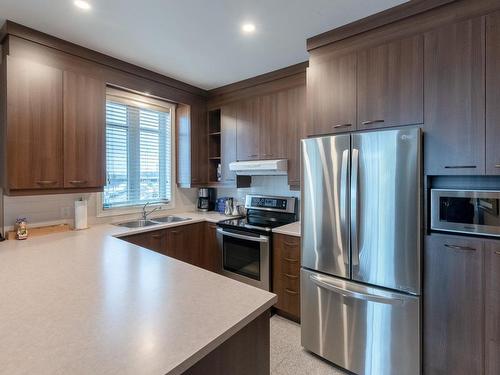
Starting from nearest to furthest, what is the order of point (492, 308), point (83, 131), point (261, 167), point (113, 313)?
1. point (113, 313)
2. point (492, 308)
3. point (83, 131)
4. point (261, 167)

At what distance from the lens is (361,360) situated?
1813mm

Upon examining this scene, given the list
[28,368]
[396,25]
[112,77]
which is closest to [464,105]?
[396,25]

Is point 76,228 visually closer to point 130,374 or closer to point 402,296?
point 130,374

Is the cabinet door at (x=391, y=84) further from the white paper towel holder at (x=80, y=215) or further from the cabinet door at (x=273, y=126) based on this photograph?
the white paper towel holder at (x=80, y=215)

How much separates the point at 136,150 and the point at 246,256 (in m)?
1.86

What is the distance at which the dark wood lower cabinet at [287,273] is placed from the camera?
8.14 ft

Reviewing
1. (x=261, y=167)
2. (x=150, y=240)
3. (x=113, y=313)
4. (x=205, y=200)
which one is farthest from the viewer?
(x=205, y=200)

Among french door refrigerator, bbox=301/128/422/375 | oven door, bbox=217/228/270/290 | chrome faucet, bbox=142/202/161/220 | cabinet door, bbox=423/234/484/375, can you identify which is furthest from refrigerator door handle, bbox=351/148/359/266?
chrome faucet, bbox=142/202/161/220

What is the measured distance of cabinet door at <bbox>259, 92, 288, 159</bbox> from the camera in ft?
9.50

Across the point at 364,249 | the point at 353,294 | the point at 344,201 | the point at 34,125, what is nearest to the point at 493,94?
the point at 344,201

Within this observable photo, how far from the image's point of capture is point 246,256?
2861 mm

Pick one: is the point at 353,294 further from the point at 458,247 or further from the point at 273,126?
the point at 273,126

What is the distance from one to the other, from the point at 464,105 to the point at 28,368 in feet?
7.55

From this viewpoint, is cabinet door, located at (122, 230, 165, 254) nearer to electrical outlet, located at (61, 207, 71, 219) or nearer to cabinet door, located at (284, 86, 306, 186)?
electrical outlet, located at (61, 207, 71, 219)
